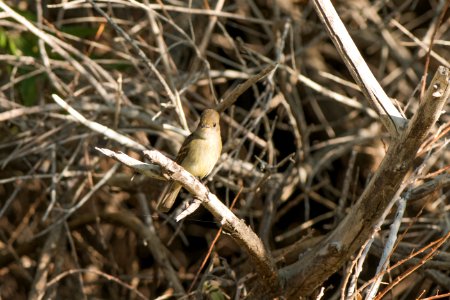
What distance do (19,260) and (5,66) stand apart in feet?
4.65

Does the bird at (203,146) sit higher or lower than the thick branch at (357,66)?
lower

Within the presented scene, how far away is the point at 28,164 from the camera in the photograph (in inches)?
224

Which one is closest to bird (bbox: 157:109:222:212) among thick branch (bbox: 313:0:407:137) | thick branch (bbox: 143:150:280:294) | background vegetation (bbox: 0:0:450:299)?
background vegetation (bbox: 0:0:450:299)

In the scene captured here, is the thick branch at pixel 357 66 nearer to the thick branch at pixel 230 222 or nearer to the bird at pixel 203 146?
the thick branch at pixel 230 222

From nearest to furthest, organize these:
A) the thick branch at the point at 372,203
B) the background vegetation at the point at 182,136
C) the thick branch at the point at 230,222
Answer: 1. the thick branch at the point at 372,203
2. the thick branch at the point at 230,222
3. the background vegetation at the point at 182,136

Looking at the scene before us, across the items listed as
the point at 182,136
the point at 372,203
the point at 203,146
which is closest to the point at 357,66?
the point at 372,203

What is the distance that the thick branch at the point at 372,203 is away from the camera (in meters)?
2.94

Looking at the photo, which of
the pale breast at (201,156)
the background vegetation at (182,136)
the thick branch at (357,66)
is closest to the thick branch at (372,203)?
the thick branch at (357,66)

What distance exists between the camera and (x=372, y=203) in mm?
3328

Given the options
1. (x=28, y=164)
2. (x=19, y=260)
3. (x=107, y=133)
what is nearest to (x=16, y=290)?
(x=19, y=260)

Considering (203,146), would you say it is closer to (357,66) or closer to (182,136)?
(182,136)

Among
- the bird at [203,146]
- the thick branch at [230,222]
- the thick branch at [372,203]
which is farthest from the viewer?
the bird at [203,146]

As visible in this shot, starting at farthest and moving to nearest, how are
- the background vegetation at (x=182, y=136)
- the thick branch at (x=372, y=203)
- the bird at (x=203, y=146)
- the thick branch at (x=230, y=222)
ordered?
the background vegetation at (x=182, y=136)
the bird at (x=203, y=146)
the thick branch at (x=230, y=222)
the thick branch at (x=372, y=203)

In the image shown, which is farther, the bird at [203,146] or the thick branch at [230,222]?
the bird at [203,146]
